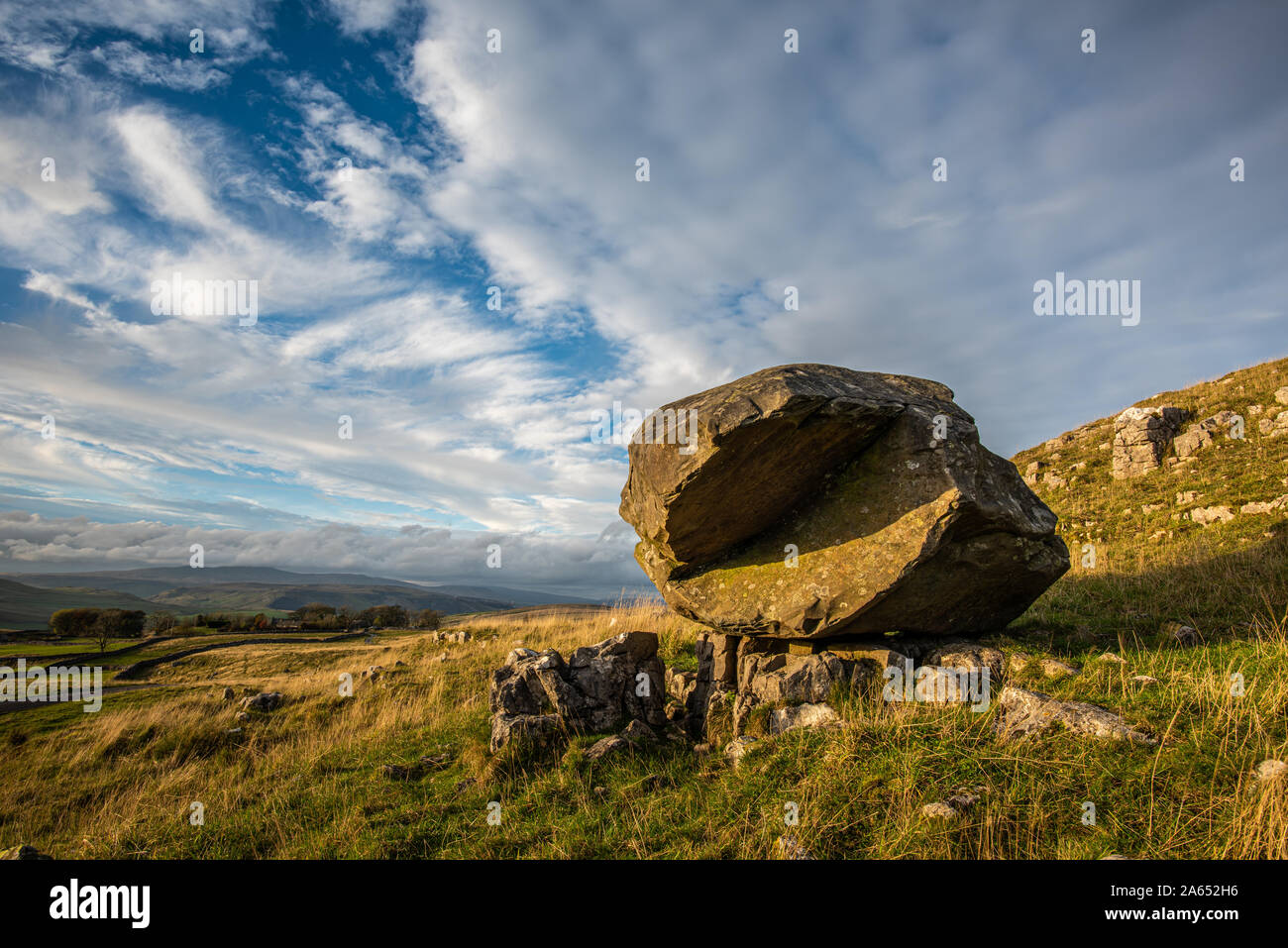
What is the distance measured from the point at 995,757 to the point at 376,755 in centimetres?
Answer: 1026

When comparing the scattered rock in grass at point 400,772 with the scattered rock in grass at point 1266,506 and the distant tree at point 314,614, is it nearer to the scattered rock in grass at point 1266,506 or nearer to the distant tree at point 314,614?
the scattered rock in grass at point 1266,506

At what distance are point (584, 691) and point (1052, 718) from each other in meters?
7.00

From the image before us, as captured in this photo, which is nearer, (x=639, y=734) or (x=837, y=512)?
(x=639, y=734)

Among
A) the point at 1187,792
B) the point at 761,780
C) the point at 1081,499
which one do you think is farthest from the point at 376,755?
the point at 1081,499

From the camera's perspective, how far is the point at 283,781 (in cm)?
953

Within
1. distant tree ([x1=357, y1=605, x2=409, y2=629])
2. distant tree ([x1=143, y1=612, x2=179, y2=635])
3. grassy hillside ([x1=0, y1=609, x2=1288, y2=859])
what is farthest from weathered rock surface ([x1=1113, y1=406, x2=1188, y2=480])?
distant tree ([x1=143, y1=612, x2=179, y2=635])

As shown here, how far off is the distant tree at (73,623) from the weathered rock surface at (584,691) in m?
61.0

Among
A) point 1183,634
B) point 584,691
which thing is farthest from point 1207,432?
point 584,691

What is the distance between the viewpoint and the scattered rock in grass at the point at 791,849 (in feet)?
17.8

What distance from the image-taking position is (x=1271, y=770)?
5.09 metres

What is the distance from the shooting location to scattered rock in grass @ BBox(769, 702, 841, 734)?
7.74 metres

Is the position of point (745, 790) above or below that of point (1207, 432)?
below

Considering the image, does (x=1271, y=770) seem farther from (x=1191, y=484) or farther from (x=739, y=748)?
(x=1191, y=484)
